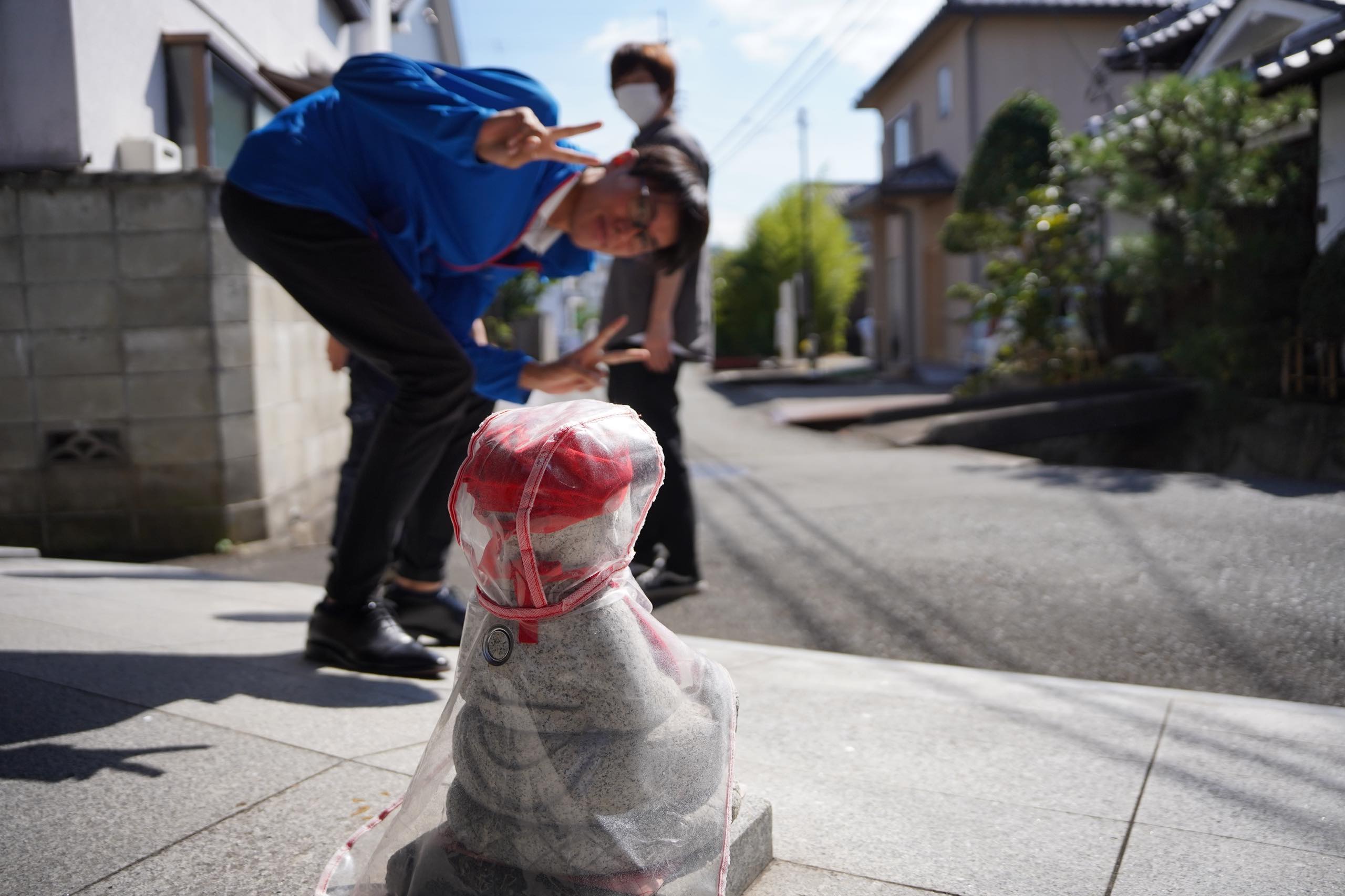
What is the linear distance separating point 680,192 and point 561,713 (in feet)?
5.03

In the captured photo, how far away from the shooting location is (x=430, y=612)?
2.64 meters

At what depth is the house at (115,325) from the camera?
4012 millimetres

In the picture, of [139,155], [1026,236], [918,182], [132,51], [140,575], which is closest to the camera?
[140,575]

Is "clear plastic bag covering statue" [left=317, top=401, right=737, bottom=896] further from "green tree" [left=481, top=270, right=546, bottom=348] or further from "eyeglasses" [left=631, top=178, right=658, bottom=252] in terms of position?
"green tree" [left=481, top=270, right=546, bottom=348]

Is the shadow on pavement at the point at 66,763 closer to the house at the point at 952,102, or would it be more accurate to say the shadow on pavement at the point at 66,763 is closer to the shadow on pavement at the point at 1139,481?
the shadow on pavement at the point at 1139,481

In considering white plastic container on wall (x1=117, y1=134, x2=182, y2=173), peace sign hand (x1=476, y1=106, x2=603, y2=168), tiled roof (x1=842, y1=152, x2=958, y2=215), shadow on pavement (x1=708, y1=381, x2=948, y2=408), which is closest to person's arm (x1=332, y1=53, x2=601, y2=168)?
peace sign hand (x1=476, y1=106, x2=603, y2=168)

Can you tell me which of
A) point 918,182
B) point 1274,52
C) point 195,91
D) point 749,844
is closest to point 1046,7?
point 918,182

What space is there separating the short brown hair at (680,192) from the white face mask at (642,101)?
1.01m

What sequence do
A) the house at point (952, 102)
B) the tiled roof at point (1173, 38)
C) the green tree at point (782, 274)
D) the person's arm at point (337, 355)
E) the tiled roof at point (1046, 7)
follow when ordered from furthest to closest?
1. the green tree at point (782, 274)
2. the house at point (952, 102)
3. the tiled roof at point (1046, 7)
4. the tiled roof at point (1173, 38)
5. the person's arm at point (337, 355)

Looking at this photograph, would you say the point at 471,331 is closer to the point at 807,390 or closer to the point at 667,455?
the point at 667,455

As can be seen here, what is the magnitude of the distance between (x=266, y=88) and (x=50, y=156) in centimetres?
223

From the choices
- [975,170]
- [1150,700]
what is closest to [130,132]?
[1150,700]

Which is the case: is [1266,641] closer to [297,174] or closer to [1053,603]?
[1053,603]

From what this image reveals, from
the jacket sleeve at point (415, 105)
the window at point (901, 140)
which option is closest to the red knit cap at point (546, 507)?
the jacket sleeve at point (415, 105)
